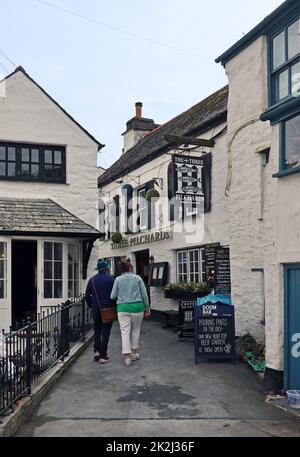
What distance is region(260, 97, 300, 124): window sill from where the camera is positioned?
7043 mm

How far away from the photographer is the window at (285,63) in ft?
24.5

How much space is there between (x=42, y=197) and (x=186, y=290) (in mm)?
4898

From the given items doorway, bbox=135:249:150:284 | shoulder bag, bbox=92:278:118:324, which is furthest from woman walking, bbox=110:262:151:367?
doorway, bbox=135:249:150:284

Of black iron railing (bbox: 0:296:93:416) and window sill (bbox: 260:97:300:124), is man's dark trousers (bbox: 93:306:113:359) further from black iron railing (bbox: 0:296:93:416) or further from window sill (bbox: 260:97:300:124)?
window sill (bbox: 260:97:300:124)

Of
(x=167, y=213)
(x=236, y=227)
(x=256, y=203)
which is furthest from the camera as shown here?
(x=167, y=213)

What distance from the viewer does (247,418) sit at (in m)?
6.16

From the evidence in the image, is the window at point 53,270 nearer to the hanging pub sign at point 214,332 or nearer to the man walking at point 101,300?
the man walking at point 101,300

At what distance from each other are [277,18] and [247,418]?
6359 mm

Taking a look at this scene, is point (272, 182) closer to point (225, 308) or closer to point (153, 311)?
point (225, 308)

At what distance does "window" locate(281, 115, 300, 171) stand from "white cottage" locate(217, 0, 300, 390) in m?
0.02

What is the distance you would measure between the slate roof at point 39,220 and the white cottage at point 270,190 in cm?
395

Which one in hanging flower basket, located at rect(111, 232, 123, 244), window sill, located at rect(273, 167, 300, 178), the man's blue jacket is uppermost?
window sill, located at rect(273, 167, 300, 178)
